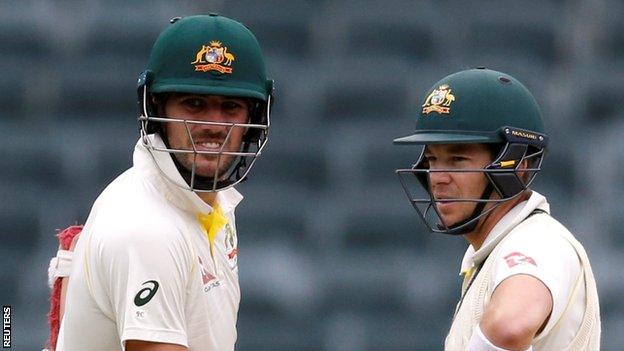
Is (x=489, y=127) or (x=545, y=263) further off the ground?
(x=489, y=127)

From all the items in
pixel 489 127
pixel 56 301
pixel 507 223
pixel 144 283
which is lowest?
pixel 56 301

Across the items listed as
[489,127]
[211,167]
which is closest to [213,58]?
[211,167]

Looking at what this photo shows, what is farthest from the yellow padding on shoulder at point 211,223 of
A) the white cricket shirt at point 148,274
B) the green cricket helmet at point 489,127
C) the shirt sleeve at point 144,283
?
the green cricket helmet at point 489,127

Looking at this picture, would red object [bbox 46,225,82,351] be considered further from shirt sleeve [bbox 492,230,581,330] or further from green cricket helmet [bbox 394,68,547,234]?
shirt sleeve [bbox 492,230,581,330]

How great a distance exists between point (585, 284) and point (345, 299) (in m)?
1.73

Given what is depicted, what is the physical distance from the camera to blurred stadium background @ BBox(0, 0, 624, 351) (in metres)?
4.27

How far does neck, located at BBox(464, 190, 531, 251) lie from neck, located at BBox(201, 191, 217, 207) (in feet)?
1.79

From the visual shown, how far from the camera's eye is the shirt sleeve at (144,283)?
2.48m

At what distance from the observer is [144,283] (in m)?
2.49

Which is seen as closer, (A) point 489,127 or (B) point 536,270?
(B) point 536,270

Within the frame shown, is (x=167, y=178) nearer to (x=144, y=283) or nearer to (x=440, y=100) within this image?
(x=144, y=283)

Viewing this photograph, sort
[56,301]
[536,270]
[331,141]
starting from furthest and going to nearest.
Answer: [331,141] → [56,301] → [536,270]

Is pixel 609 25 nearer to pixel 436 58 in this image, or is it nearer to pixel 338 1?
pixel 436 58

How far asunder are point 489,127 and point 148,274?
79 centimetres
